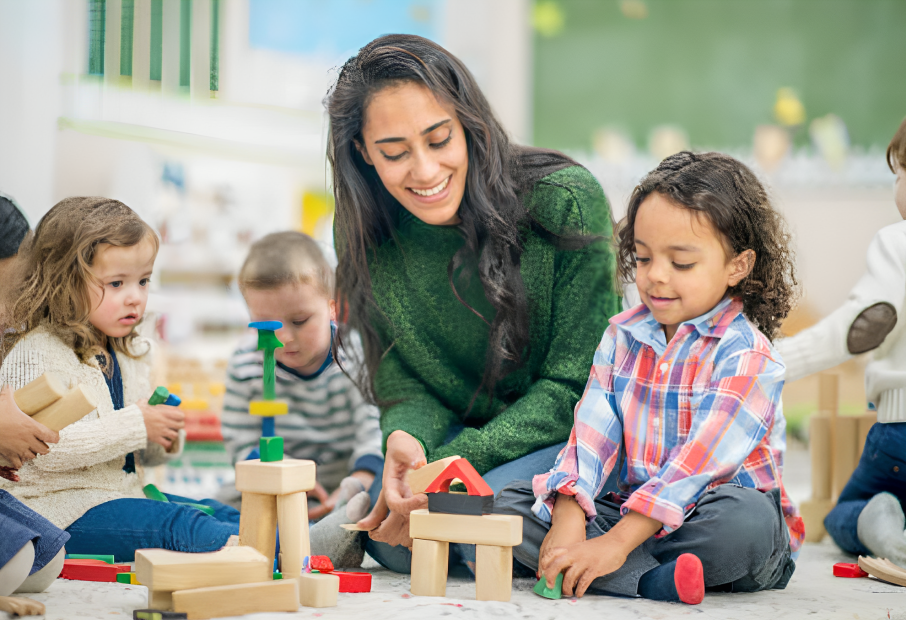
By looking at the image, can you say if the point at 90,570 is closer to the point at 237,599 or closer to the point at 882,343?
the point at 237,599

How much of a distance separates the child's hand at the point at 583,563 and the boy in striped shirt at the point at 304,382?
1.63 ft

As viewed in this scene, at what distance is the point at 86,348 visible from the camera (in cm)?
115

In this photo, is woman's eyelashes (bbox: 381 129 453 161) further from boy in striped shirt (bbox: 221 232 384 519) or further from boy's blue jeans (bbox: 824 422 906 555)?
boy's blue jeans (bbox: 824 422 906 555)

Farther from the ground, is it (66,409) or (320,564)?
(66,409)

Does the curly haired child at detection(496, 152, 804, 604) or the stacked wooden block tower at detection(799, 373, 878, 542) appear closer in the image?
the curly haired child at detection(496, 152, 804, 604)

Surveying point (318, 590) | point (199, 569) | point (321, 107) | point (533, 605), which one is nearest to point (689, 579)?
point (533, 605)

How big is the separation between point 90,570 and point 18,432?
0.70ft

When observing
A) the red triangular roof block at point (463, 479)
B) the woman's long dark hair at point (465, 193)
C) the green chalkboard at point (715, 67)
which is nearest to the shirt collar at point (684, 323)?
the woman's long dark hair at point (465, 193)

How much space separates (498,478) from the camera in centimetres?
104

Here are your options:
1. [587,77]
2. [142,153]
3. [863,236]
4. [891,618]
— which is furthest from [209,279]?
[863,236]

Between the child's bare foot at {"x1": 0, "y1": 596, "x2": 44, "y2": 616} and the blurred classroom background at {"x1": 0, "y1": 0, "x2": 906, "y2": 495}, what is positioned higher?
the blurred classroom background at {"x1": 0, "y1": 0, "x2": 906, "y2": 495}

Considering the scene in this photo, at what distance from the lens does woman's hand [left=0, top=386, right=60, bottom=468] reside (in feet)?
2.83

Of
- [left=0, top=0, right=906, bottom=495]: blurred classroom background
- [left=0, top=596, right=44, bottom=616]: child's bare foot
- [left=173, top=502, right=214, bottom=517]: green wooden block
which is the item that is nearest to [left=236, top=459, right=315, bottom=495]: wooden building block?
[left=0, top=596, right=44, bottom=616]: child's bare foot

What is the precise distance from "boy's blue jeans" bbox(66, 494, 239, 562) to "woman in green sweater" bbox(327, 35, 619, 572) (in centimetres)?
21
